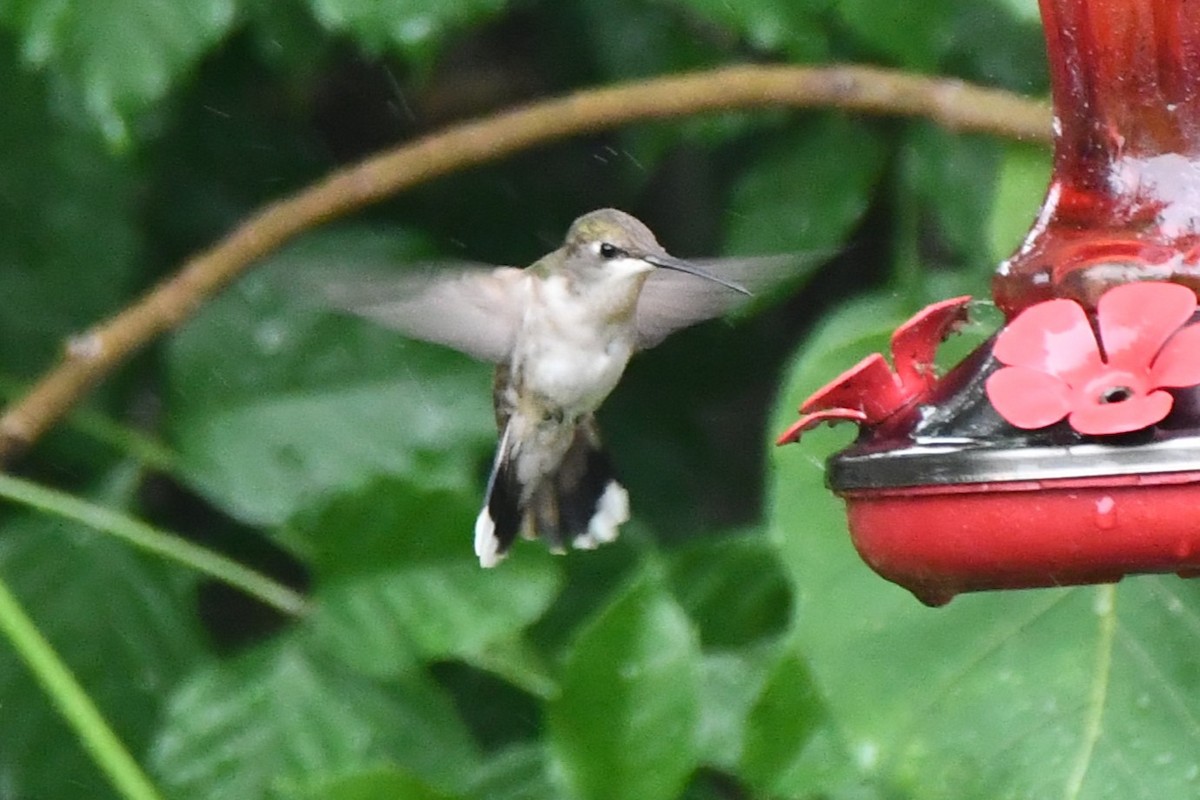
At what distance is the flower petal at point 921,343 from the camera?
1.52m

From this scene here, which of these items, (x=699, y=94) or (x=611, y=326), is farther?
(x=699, y=94)

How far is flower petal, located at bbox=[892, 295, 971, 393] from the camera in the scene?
4.98 ft

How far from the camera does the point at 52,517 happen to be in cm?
259

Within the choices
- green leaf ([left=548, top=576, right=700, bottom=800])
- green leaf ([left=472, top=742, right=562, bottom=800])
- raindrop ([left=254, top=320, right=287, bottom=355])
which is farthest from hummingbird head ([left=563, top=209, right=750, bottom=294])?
raindrop ([left=254, top=320, right=287, bottom=355])

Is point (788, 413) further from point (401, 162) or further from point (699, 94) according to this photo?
point (401, 162)

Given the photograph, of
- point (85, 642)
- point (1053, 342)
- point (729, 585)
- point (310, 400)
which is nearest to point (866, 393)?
point (1053, 342)

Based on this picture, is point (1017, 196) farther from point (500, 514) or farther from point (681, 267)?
point (500, 514)

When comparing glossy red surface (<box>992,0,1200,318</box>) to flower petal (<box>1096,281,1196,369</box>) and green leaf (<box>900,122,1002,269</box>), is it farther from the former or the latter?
green leaf (<box>900,122,1002,269</box>)

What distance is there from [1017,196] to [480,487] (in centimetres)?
89

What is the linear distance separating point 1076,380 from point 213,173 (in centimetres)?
209

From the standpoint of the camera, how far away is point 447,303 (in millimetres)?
2154

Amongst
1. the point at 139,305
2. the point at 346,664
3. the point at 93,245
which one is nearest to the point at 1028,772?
the point at 346,664

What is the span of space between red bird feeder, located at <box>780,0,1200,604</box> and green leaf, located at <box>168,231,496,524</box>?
1.08 metres

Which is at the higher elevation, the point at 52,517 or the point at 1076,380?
the point at 1076,380
